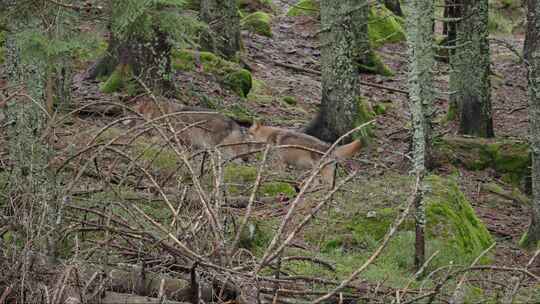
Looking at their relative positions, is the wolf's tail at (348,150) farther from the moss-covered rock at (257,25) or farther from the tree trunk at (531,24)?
the moss-covered rock at (257,25)

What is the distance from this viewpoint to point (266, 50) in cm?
2392

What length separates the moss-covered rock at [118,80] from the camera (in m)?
15.6

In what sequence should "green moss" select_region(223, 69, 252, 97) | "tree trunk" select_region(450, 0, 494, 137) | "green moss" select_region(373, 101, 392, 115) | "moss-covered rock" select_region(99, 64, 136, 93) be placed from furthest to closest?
"green moss" select_region(373, 101, 392, 115)
"green moss" select_region(223, 69, 252, 97)
"tree trunk" select_region(450, 0, 494, 137)
"moss-covered rock" select_region(99, 64, 136, 93)

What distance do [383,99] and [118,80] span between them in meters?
7.67

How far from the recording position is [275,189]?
11.3 metres

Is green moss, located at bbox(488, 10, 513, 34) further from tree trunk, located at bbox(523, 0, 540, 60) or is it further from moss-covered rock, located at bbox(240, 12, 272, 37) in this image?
tree trunk, located at bbox(523, 0, 540, 60)

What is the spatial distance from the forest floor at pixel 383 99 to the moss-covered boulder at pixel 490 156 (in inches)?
9.8

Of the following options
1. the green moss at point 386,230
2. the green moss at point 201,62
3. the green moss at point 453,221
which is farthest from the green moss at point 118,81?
the green moss at point 453,221

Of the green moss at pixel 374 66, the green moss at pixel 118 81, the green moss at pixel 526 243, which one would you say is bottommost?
the green moss at pixel 526 243

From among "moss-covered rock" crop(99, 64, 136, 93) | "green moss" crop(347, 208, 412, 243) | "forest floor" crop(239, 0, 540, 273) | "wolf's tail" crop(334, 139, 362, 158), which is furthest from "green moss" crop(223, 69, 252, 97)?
"green moss" crop(347, 208, 412, 243)

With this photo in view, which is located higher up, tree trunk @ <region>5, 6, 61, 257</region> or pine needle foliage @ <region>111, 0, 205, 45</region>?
pine needle foliage @ <region>111, 0, 205, 45</region>

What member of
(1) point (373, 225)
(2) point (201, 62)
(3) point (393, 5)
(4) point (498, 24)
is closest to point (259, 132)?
(1) point (373, 225)

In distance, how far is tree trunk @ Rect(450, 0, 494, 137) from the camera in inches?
695

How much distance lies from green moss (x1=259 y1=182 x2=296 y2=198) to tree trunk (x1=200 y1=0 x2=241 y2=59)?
853 cm
